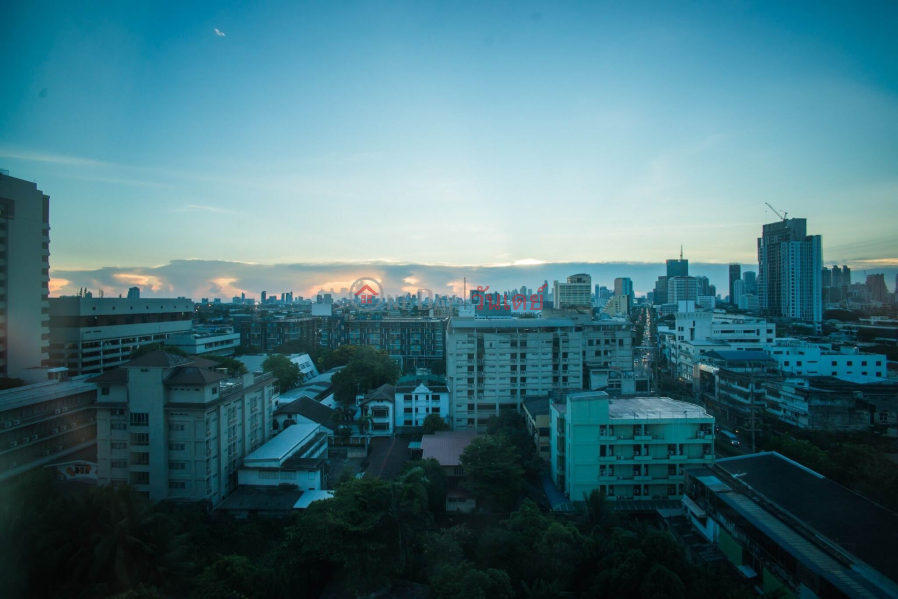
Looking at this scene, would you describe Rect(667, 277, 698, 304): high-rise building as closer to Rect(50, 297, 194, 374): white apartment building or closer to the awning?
the awning

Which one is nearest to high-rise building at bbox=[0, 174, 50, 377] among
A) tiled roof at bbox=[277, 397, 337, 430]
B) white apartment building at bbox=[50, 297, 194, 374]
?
white apartment building at bbox=[50, 297, 194, 374]

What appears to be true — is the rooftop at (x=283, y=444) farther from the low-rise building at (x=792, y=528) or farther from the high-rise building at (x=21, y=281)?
the low-rise building at (x=792, y=528)

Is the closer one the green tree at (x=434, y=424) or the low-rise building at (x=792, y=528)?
the low-rise building at (x=792, y=528)

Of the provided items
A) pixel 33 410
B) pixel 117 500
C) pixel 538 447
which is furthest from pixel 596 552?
pixel 33 410

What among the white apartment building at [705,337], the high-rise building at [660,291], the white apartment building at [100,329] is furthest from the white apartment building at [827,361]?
the high-rise building at [660,291]

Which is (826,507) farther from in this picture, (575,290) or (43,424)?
(575,290)
